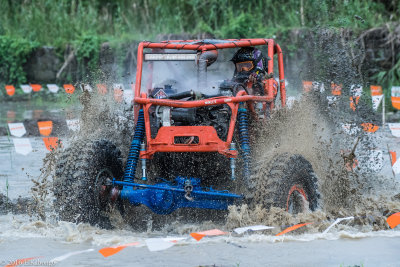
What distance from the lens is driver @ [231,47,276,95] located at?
7.54m

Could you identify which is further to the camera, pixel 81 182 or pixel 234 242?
pixel 81 182

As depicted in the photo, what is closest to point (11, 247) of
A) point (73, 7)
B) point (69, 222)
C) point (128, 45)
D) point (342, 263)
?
point (69, 222)

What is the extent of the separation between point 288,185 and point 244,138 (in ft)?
1.98

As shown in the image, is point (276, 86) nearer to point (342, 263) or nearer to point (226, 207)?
point (226, 207)

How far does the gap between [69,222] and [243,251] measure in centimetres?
165

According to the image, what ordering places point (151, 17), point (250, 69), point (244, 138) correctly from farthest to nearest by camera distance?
point (151, 17)
point (250, 69)
point (244, 138)

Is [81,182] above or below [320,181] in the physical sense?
above

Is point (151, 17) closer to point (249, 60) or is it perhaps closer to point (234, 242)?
point (249, 60)

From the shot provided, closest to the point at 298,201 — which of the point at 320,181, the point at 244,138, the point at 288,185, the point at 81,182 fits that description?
the point at 288,185

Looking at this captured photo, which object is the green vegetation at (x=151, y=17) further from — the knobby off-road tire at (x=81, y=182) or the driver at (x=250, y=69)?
the knobby off-road tire at (x=81, y=182)

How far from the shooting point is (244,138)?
6.70m

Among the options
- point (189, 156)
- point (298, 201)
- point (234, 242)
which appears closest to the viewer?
point (234, 242)

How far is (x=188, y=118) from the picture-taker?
6828 millimetres

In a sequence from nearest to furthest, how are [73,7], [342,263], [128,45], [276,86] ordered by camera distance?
[342,263]
[276,86]
[128,45]
[73,7]
